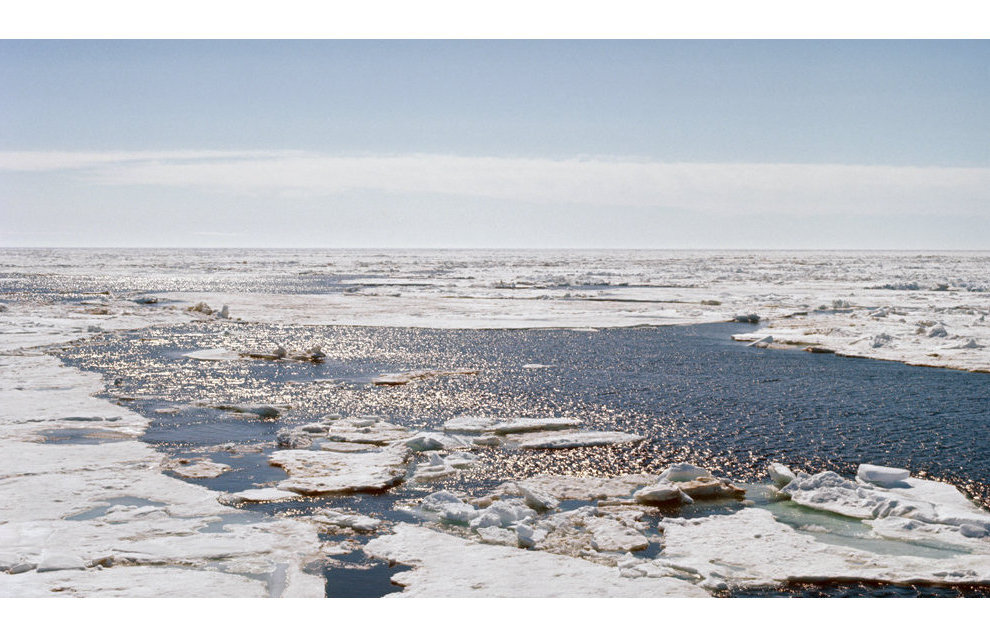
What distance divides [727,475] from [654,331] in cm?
1253

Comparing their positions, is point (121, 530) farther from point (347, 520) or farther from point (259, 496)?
point (347, 520)

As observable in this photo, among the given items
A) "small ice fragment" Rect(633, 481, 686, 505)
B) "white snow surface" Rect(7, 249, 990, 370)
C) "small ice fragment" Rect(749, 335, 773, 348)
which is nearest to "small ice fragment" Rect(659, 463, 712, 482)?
"small ice fragment" Rect(633, 481, 686, 505)

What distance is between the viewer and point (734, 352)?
16.4 meters

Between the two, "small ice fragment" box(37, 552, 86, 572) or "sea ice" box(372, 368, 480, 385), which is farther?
"sea ice" box(372, 368, 480, 385)

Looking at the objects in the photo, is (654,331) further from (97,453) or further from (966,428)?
(97,453)

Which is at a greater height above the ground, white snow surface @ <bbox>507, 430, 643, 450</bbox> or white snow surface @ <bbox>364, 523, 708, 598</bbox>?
white snow surface @ <bbox>507, 430, 643, 450</bbox>

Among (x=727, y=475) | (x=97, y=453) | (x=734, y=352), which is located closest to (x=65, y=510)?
(x=97, y=453)

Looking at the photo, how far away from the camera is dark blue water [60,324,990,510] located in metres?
8.50

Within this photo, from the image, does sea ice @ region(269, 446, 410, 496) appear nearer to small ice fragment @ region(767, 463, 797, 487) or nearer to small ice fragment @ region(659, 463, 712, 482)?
small ice fragment @ region(659, 463, 712, 482)

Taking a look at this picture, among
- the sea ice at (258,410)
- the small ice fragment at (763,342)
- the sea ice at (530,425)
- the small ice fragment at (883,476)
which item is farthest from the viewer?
the small ice fragment at (763,342)

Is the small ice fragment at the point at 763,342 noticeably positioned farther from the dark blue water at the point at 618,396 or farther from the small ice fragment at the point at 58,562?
the small ice fragment at the point at 58,562

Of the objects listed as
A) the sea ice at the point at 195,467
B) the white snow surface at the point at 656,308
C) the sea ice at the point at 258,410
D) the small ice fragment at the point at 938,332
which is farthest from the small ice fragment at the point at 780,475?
the small ice fragment at the point at 938,332

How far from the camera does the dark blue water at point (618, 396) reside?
850cm

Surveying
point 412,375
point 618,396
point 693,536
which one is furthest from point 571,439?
point 412,375
